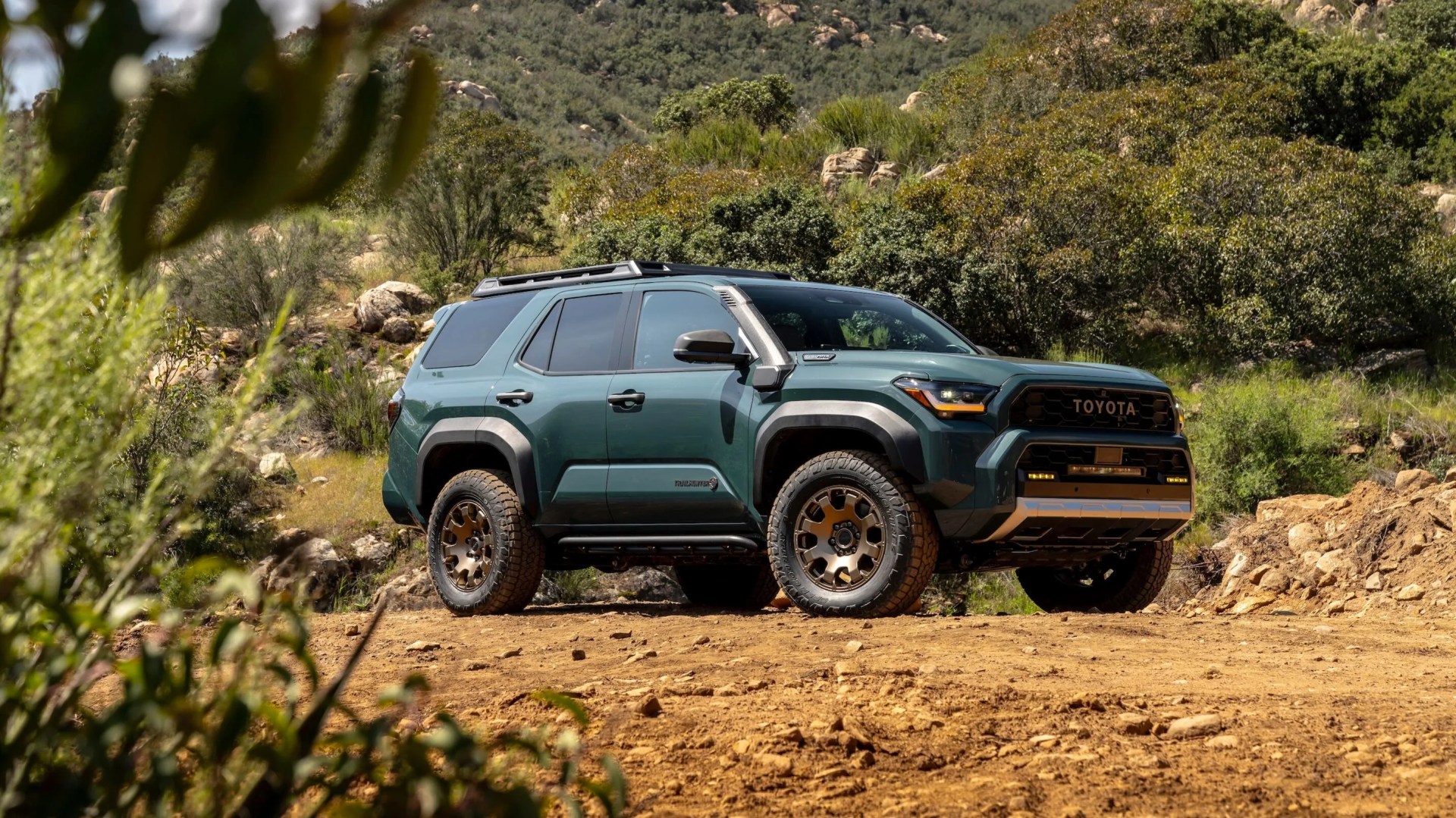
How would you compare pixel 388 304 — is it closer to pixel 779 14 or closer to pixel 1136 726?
pixel 1136 726

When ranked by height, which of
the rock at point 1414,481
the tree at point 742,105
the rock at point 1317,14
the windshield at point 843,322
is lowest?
the rock at point 1414,481

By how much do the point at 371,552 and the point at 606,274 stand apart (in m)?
8.60

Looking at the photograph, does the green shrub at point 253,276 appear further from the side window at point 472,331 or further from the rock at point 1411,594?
the rock at point 1411,594

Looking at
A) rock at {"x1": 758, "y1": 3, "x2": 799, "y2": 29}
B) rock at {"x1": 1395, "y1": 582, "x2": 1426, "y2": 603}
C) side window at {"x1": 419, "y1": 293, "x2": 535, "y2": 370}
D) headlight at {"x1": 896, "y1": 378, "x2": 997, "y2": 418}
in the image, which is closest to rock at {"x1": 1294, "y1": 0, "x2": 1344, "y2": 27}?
rock at {"x1": 758, "y1": 3, "x2": 799, "y2": 29}

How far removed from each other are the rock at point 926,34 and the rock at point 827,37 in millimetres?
4414

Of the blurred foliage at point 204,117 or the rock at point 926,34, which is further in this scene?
the rock at point 926,34

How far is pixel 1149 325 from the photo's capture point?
75.1ft

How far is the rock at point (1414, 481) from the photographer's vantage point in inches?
443

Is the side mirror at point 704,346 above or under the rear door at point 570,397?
above

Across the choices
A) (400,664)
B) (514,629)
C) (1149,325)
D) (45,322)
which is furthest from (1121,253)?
Answer: (45,322)

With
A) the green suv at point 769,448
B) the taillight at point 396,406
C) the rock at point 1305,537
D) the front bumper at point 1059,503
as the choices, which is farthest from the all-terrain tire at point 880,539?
the rock at point 1305,537

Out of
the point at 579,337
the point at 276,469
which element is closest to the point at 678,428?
the point at 579,337

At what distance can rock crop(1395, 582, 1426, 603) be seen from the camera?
9.56 m

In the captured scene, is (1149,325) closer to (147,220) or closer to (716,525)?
(716,525)
